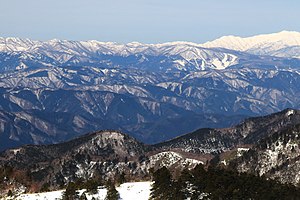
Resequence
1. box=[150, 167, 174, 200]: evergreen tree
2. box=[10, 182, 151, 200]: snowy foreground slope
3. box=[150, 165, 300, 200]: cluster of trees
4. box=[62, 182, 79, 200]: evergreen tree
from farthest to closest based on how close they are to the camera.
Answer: box=[10, 182, 151, 200]: snowy foreground slope → box=[62, 182, 79, 200]: evergreen tree → box=[150, 167, 174, 200]: evergreen tree → box=[150, 165, 300, 200]: cluster of trees

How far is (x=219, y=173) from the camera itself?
77.2 meters

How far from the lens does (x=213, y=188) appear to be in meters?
67.7

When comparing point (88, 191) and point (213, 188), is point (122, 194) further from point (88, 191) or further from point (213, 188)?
point (213, 188)

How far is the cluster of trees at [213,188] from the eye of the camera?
67.3 m

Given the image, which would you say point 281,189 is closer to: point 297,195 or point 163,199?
point 297,195

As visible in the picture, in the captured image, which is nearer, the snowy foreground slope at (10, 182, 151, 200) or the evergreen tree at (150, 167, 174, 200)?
the evergreen tree at (150, 167, 174, 200)

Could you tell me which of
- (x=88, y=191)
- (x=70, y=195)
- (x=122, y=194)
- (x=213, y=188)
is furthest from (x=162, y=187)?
(x=70, y=195)

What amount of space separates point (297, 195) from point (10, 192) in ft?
131

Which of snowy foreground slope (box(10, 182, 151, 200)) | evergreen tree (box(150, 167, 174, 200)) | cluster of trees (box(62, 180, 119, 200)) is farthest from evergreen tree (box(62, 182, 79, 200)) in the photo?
evergreen tree (box(150, 167, 174, 200))

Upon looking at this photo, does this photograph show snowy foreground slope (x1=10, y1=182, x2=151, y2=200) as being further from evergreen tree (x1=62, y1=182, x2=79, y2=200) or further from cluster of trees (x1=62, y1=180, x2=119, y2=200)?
evergreen tree (x1=62, y1=182, x2=79, y2=200)

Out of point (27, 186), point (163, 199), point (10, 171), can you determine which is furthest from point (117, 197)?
point (10, 171)

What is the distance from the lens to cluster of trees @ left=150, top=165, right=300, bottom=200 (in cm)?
6731

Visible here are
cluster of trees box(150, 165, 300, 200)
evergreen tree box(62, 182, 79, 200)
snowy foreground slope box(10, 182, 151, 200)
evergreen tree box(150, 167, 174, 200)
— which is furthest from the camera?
snowy foreground slope box(10, 182, 151, 200)

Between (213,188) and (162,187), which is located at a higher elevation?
(213,188)
